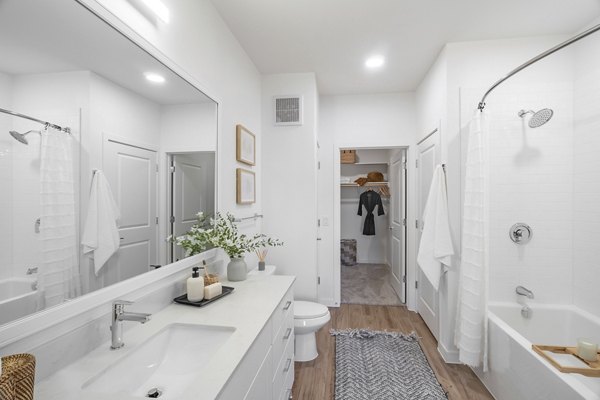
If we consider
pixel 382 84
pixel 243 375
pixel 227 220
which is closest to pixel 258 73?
pixel 382 84

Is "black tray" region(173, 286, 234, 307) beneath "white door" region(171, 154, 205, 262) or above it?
beneath

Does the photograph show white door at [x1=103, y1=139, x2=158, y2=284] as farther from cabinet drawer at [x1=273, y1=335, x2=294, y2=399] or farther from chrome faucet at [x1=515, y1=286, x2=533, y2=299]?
chrome faucet at [x1=515, y1=286, x2=533, y2=299]

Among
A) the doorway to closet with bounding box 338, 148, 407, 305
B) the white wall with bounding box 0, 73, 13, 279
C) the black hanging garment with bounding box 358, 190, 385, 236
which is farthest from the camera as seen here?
the black hanging garment with bounding box 358, 190, 385, 236

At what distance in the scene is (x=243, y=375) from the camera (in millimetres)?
996

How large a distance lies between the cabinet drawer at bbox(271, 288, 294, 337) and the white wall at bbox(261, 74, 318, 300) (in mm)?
1104

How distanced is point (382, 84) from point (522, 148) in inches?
61.7

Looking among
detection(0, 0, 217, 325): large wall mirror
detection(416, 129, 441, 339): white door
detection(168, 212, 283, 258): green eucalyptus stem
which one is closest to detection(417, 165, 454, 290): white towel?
detection(416, 129, 441, 339): white door

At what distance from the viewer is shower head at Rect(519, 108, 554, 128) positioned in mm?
2060

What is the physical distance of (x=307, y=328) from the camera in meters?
2.25

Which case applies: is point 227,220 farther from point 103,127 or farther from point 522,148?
point 522,148

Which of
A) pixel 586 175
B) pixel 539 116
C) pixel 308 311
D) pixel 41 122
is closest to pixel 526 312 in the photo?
pixel 586 175

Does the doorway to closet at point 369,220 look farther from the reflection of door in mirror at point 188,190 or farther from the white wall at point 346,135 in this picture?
the reflection of door in mirror at point 188,190

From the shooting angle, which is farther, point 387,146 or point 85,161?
point 387,146

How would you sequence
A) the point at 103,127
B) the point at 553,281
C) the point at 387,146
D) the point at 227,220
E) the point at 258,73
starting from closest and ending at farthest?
1. the point at 103,127
2. the point at 227,220
3. the point at 553,281
4. the point at 258,73
5. the point at 387,146
